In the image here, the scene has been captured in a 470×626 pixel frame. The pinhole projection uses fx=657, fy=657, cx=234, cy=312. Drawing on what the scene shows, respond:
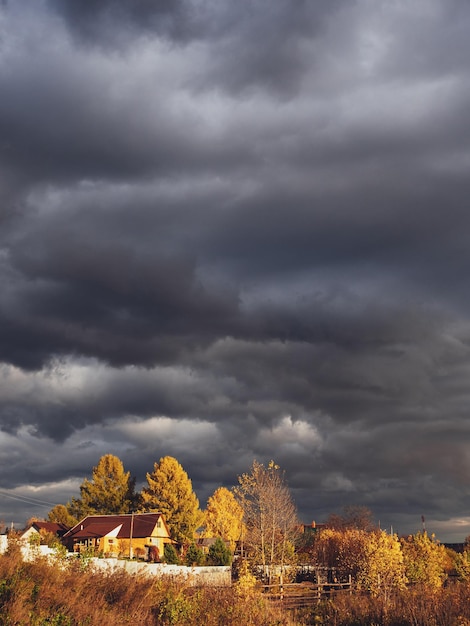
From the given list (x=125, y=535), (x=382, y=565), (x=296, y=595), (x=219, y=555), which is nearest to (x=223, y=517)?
(x=125, y=535)

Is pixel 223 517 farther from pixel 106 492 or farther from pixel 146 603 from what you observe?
pixel 146 603

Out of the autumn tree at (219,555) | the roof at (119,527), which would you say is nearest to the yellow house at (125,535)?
the roof at (119,527)

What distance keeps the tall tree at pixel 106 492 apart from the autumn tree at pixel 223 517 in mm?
16393

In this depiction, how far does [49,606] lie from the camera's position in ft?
68.8

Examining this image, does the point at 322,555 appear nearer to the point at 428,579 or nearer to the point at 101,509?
the point at 101,509

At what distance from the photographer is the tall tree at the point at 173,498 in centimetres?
8694

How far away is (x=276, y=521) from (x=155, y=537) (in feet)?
57.0

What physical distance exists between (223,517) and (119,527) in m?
35.6

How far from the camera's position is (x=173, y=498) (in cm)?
8806

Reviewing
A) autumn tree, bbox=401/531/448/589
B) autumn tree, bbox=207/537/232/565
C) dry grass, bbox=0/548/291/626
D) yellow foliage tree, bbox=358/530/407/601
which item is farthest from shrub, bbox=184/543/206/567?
dry grass, bbox=0/548/291/626

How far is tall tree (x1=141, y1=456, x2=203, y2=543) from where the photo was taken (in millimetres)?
86938

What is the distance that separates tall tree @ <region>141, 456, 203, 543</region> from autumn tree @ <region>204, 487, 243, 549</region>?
56.8 ft

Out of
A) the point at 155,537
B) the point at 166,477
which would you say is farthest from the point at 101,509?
the point at 155,537

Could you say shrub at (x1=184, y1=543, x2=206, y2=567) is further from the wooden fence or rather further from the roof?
the wooden fence
